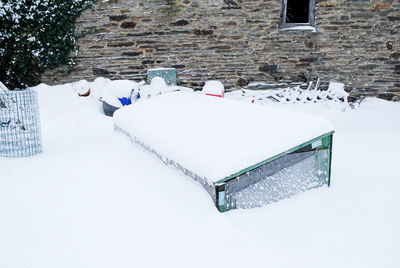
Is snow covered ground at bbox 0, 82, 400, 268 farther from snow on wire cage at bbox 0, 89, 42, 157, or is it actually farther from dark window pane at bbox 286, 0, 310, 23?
dark window pane at bbox 286, 0, 310, 23

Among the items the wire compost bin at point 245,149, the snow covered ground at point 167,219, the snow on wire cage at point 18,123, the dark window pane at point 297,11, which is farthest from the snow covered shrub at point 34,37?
the dark window pane at point 297,11

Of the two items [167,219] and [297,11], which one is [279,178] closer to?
[167,219]

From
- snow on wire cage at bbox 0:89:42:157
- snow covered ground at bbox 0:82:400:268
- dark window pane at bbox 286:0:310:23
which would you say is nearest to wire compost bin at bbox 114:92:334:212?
snow covered ground at bbox 0:82:400:268

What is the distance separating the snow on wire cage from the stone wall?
10.9 ft

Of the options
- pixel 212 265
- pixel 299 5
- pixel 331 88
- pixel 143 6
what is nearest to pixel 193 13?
pixel 143 6

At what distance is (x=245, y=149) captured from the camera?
241cm

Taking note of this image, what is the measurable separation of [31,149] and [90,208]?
5.70ft

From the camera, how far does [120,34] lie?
22.6ft

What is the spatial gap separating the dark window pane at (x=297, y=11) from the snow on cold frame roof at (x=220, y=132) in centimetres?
699

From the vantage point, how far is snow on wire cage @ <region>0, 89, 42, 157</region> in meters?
3.75

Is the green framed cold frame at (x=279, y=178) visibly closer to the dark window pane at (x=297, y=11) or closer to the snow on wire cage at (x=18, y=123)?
the snow on wire cage at (x=18, y=123)

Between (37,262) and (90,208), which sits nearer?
(37,262)

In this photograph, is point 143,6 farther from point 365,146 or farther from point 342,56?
point 365,146

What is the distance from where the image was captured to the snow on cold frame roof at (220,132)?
2.37 meters
